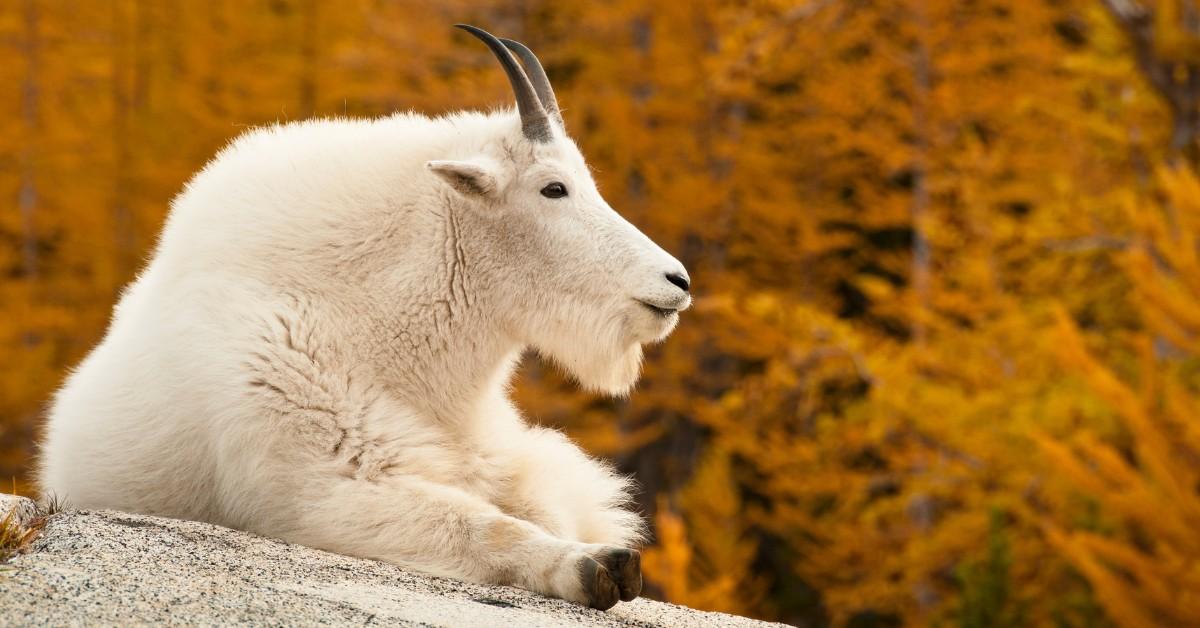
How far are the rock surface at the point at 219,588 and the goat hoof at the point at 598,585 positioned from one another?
3cm

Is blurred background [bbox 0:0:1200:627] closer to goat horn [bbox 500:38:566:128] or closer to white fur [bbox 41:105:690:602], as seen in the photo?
goat horn [bbox 500:38:566:128]

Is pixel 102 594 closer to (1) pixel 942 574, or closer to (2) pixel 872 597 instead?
(2) pixel 872 597

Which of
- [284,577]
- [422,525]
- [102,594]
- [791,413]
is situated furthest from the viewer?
[791,413]

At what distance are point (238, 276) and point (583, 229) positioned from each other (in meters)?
0.96

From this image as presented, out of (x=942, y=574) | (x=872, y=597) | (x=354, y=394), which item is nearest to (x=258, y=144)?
(x=354, y=394)

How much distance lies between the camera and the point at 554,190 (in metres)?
3.97

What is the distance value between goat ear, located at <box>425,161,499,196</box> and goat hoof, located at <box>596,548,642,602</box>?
3.91 ft

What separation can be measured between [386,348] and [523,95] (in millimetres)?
823

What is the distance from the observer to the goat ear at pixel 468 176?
372 cm

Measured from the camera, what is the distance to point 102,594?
8.48ft

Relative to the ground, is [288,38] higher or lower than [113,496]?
lower

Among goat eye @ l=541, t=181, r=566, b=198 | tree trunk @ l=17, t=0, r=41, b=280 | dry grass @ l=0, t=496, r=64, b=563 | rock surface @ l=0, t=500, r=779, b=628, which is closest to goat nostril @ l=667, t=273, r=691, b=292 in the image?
goat eye @ l=541, t=181, r=566, b=198

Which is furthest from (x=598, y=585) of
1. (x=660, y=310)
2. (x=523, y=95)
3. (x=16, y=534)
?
(x=523, y=95)

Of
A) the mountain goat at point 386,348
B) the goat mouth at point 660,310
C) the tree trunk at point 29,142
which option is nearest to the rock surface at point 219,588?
the mountain goat at point 386,348
